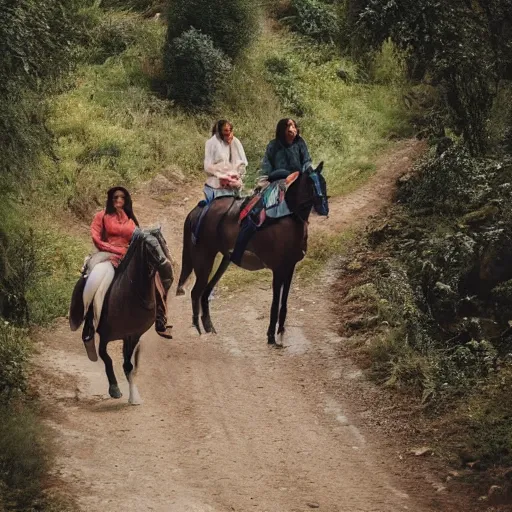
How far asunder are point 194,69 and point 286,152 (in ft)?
35.1

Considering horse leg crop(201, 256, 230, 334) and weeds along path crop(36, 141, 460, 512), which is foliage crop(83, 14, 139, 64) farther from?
horse leg crop(201, 256, 230, 334)

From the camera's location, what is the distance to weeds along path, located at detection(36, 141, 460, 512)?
34.7 feet

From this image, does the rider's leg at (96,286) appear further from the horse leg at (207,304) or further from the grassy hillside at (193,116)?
the grassy hillside at (193,116)

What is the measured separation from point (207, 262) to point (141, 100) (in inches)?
413

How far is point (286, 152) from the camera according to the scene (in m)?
14.5

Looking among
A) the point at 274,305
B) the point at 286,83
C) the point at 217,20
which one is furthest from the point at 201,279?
the point at 286,83

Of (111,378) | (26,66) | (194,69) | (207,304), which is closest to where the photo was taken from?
(26,66)

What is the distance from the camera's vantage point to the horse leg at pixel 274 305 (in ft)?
47.3

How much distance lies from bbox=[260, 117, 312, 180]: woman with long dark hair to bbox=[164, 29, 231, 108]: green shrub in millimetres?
10436

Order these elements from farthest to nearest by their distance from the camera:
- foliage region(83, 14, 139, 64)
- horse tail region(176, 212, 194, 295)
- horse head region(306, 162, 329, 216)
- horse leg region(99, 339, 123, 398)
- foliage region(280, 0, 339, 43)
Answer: foliage region(280, 0, 339, 43) → foliage region(83, 14, 139, 64) → horse tail region(176, 212, 194, 295) → horse head region(306, 162, 329, 216) → horse leg region(99, 339, 123, 398)

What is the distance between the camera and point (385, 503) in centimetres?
1050

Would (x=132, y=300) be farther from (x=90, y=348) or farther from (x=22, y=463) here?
(x=22, y=463)

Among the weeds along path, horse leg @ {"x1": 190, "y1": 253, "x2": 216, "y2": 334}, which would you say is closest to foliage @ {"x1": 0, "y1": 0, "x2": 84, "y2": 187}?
horse leg @ {"x1": 190, "y1": 253, "x2": 216, "y2": 334}

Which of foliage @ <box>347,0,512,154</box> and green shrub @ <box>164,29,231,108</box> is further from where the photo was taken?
green shrub @ <box>164,29,231,108</box>
